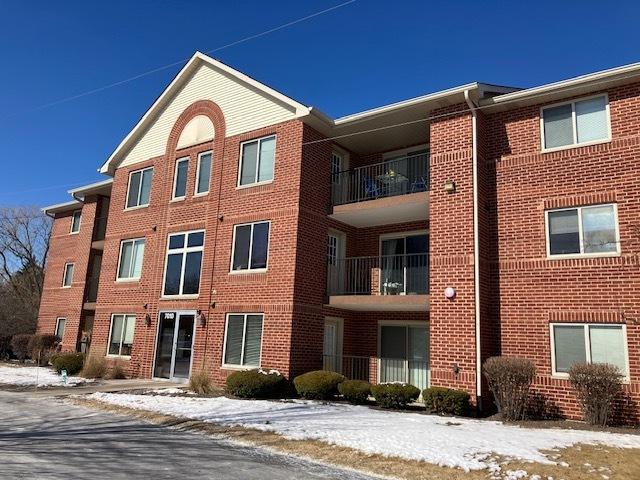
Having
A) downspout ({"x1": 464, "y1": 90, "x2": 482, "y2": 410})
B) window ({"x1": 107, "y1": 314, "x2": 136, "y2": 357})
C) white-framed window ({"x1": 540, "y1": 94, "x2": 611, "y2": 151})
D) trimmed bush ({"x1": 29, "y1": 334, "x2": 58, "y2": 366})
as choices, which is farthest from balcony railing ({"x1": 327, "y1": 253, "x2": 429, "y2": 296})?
trimmed bush ({"x1": 29, "y1": 334, "x2": 58, "y2": 366})

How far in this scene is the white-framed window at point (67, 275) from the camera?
90.9 ft

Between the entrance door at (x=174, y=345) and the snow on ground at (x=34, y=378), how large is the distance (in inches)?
100

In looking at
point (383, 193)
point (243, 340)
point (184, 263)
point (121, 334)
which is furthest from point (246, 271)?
point (121, 334)

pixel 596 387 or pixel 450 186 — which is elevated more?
pixel 450 186

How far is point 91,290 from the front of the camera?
25.8 m

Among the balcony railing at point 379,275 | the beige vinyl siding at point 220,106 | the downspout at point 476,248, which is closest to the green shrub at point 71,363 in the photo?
the beige vinyl siding at point 220,106

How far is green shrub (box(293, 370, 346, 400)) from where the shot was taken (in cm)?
1398

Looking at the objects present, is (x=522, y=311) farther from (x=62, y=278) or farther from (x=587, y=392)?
(x=62, y=278)

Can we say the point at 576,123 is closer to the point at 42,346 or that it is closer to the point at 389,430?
the point at 389,430

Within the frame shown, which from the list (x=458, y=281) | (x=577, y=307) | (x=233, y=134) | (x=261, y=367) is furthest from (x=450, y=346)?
(x=233, y=134)

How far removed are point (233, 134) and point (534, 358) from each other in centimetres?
1199

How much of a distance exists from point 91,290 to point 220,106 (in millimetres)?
12513

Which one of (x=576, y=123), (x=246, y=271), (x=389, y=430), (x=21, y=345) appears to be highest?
(x=576, y=123)

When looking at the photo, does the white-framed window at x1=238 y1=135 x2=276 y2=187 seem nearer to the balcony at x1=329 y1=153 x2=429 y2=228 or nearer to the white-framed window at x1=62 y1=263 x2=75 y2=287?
the balcony at x1=329 y1=153 x2=429 y2=228
